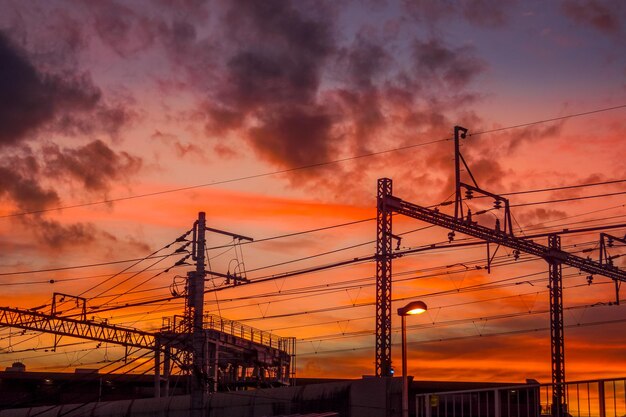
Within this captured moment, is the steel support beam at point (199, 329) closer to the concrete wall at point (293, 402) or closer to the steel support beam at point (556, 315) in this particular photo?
the concrete wall at point (293, 402)

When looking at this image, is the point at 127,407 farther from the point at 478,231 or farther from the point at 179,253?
the point at 478,231

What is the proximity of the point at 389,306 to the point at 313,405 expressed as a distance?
19.4 feet

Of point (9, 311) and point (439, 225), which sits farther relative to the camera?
point (9, 311)

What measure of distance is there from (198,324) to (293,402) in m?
5.93

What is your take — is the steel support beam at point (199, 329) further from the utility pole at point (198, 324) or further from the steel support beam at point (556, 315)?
the steel support beam at point (556, 315)

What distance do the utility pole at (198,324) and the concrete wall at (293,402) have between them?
162cm

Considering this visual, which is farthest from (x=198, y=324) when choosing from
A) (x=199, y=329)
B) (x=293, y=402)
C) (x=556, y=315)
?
(x=556, y=315)

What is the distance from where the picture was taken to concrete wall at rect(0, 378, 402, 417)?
36281 mm

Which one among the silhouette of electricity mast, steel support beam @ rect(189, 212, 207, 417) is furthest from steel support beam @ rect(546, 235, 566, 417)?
steel support beam @ rect(189, 212, 207, 417)

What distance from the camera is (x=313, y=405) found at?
39469 mm

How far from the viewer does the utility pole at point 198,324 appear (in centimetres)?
4169

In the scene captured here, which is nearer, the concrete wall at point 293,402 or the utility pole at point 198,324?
the concrete wall at point 293,402

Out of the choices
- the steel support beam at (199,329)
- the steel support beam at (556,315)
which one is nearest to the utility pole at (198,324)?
the steel support beam at (199,329)

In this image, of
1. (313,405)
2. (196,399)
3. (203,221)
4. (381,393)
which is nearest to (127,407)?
(196,399)
